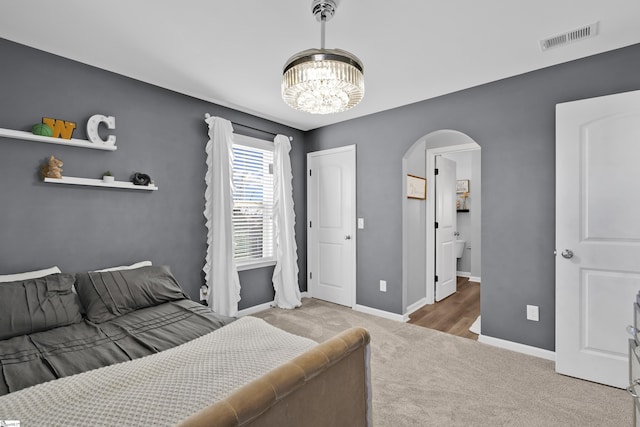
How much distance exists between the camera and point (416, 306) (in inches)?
160

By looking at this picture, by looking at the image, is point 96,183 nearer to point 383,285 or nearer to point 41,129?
point 41,129

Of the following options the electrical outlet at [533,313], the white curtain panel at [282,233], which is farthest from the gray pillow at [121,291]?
the electrical outlet at [533,313]

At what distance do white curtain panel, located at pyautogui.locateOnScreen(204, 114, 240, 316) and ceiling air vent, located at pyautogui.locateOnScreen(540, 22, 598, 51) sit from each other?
300 centimetres

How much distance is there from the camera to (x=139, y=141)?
286 centimetres

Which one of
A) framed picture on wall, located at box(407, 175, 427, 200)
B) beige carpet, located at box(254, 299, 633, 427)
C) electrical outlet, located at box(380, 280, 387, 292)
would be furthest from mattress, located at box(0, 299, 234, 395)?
framed picture on wall, located at box(407, 175, 427, 200)

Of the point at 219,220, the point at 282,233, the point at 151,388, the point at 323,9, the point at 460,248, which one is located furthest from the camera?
the point at 460,248

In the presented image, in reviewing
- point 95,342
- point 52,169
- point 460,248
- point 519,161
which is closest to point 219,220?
point 52,169

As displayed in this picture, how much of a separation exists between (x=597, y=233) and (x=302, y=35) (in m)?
2.66

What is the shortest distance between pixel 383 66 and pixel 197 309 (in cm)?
252

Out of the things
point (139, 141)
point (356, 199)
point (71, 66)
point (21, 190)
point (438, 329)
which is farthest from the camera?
point (356, 199)

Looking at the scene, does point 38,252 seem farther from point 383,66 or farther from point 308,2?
point 383,66

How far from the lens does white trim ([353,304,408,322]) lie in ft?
11.8

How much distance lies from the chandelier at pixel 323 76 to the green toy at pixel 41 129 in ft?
6.20

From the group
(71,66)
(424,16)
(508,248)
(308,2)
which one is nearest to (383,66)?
(424,16)
